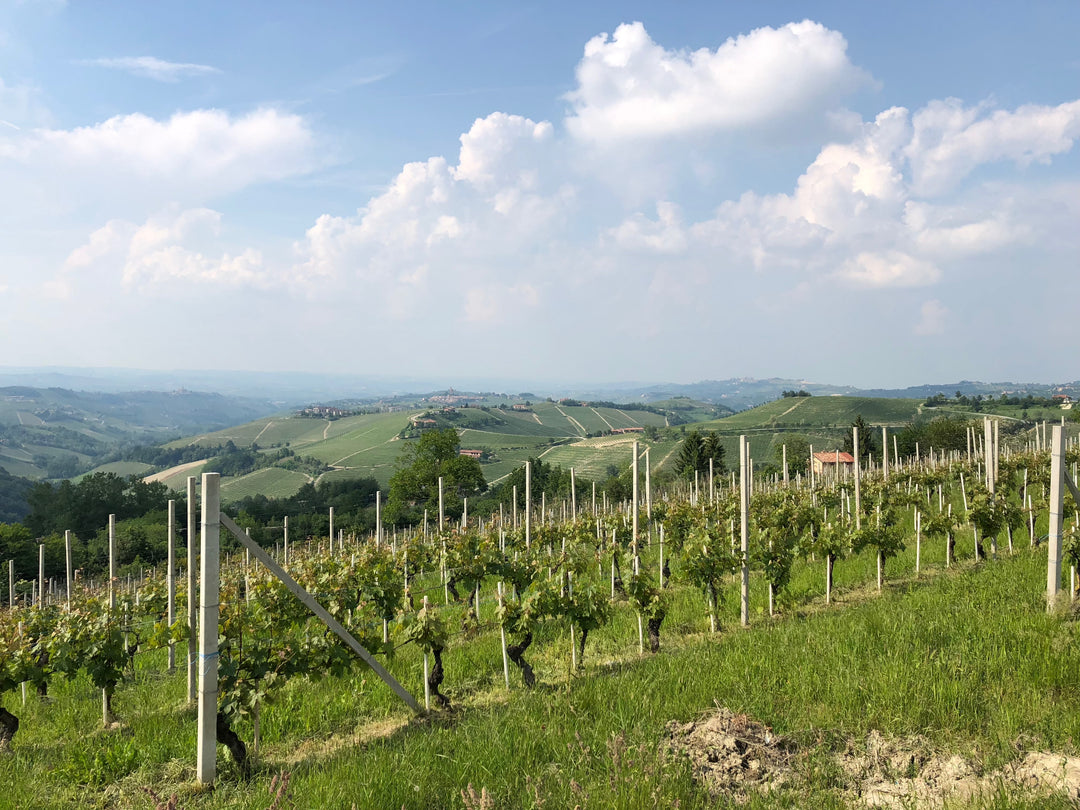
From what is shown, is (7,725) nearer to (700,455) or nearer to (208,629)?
(208,629)

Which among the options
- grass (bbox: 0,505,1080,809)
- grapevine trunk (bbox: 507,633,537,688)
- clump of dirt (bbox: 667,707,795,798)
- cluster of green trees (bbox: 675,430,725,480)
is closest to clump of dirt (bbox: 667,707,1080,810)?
clump of dirt (bbox: 667,707,795,798)

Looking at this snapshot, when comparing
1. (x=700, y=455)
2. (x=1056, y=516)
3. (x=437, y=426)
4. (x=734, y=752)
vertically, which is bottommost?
(x=437, y=426)

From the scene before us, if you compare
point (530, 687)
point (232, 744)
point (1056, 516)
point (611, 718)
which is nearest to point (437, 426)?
point (530, 687)

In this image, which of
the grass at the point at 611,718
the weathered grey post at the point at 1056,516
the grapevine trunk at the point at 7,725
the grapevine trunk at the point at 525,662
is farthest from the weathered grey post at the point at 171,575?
the weathered grey post at the point at 1056,516

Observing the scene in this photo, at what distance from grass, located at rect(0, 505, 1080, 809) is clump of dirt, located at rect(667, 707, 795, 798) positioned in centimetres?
15

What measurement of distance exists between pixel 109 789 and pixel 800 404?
379 feet

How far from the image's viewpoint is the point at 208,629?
439 cm

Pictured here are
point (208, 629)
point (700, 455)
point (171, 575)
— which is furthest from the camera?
point (700, 455)

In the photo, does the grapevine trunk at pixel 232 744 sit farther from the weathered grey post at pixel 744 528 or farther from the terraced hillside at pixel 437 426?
the terraced hillside at pixel 437 426

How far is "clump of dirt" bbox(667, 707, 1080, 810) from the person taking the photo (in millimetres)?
3760

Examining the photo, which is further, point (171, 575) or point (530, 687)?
point (171, 575)

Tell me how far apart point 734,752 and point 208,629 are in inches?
165

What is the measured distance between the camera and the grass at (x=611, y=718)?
414cm

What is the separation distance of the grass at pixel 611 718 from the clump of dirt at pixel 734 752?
15 centimetres
